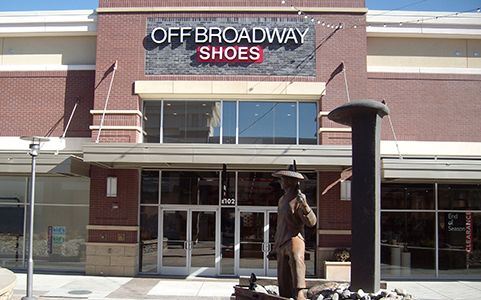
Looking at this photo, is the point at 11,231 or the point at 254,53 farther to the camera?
the point at 11,231

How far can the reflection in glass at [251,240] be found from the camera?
58.9 ft

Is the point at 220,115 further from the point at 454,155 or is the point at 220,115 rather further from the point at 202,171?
the point at 454,155

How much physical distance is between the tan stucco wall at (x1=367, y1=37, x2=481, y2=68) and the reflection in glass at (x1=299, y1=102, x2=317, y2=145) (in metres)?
2.71

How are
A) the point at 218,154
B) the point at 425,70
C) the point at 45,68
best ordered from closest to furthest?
the point at 218,154
the point at 425,70
the point at 45,68

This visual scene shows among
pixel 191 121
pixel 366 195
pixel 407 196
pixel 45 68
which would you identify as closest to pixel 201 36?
pixel 191 121

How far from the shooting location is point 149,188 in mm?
18344

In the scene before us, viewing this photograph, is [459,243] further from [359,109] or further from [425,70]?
[359,109]

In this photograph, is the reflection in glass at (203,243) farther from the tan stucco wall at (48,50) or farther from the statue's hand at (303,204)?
the statue's hand at (303,204)

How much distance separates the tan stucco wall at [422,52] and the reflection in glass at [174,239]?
8.61 m

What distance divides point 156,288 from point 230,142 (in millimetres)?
5459

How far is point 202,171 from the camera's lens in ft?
60.2

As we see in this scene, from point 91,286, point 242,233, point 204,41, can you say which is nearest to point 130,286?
point 91,286

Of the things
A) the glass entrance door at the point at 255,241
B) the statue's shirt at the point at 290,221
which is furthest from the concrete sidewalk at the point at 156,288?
the statue's shirt at the point at 290,221

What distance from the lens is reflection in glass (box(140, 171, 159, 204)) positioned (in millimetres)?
18250
